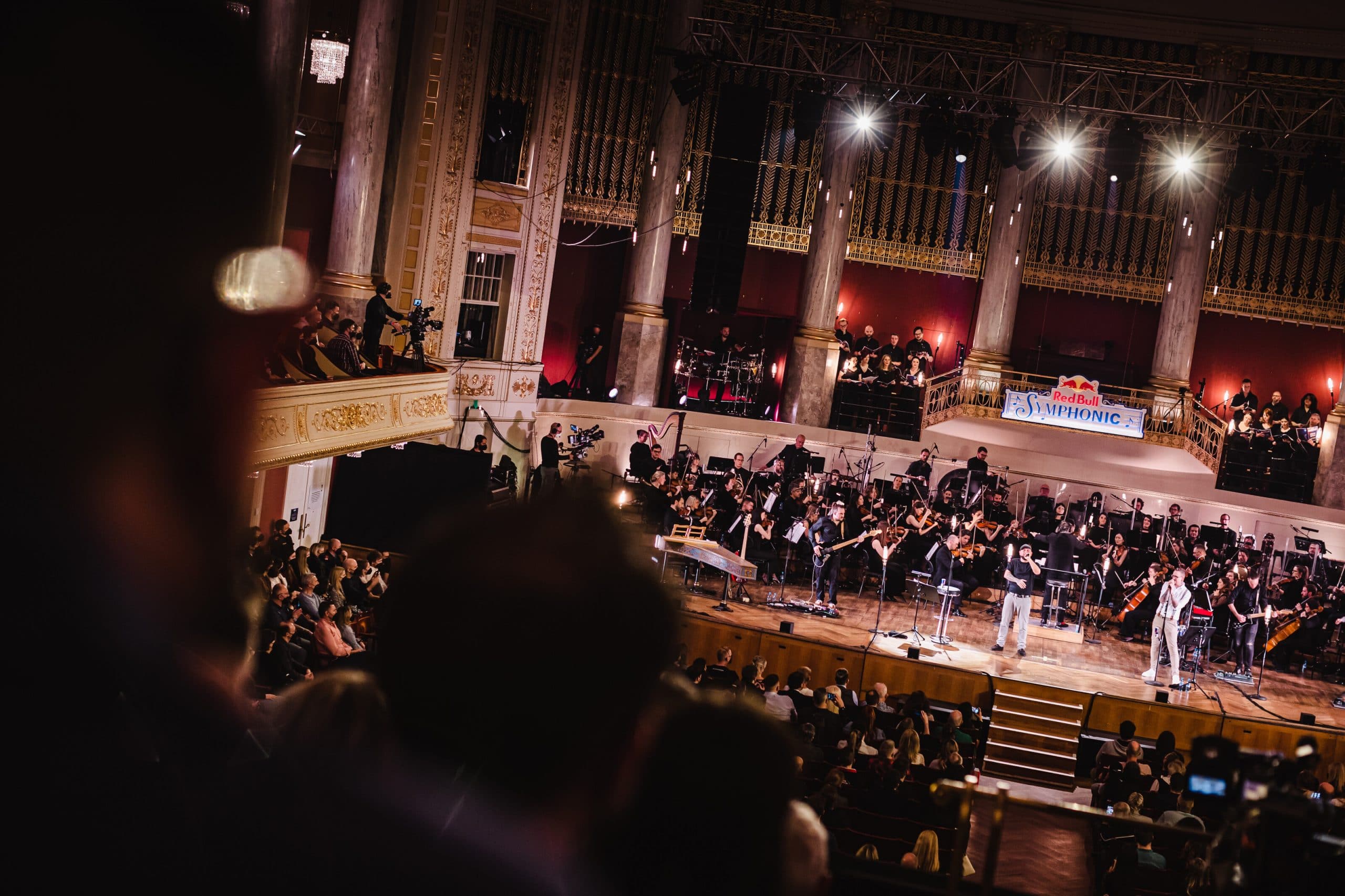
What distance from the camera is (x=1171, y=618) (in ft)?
52.4

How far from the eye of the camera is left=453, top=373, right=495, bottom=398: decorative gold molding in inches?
771

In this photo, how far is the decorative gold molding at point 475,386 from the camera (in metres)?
19.6

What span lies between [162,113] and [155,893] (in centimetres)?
31

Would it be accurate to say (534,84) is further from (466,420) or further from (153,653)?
(153,653)

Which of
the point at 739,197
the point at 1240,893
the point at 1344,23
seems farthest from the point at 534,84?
the point at 1240,893

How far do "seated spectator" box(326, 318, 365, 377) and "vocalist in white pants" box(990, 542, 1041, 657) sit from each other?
27.5ft

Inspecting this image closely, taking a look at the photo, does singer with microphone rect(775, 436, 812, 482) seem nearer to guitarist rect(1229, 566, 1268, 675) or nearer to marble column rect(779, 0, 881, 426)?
marble column rect(779, 0, 881, 426)

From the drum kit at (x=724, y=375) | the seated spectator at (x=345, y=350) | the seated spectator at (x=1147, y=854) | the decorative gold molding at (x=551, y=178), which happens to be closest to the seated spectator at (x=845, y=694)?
the seated spectator at (x=1147, y=854)

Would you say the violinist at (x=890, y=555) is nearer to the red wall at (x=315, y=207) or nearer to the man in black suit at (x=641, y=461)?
the man in black suit at (x=641, y=461)

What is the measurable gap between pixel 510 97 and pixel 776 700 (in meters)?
11.8

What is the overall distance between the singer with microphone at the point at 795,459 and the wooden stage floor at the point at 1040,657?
86.3 inches

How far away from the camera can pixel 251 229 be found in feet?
1.76

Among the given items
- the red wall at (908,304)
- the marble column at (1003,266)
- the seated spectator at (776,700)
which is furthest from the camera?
the red wall at (908,304)

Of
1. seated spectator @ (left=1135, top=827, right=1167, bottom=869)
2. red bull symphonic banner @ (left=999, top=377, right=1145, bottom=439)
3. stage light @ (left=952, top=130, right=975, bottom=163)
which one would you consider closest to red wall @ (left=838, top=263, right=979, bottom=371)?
red bull symphonic banner @ (left=999, top=377, right=1145, bottom=439)
